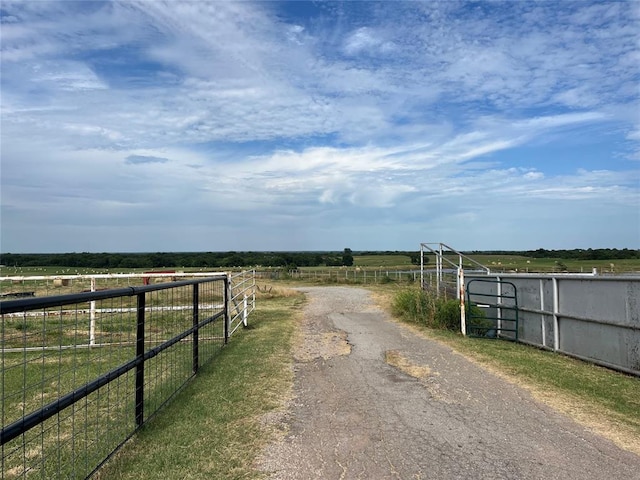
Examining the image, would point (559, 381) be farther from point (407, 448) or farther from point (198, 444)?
point (198, 444)

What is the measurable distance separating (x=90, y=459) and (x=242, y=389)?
87.7 inches

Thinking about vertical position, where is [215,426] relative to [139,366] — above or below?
below

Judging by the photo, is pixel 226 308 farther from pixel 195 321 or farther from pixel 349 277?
pixel 349 277

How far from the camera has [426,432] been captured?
4090mm

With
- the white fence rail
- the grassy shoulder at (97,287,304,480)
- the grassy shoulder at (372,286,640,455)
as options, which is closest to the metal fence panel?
the grassy shoulder at (372,286,640,455)

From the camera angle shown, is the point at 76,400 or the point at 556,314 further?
the point at 556,314

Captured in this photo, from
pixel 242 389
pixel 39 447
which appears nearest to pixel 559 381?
pixel 242 389

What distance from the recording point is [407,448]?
3713 millimetres

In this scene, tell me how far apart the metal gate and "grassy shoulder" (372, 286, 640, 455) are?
0.78 meters

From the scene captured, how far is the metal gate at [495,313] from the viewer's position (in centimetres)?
966

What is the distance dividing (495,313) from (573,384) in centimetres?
471

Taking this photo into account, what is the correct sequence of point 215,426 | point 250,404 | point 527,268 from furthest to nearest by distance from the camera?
1. point 527,268
2. point 250,404
3. point 215,426

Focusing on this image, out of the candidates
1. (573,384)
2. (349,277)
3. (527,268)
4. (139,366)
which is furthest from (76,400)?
(527,268)

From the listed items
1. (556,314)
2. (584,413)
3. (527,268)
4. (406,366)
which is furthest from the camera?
(527,268)
